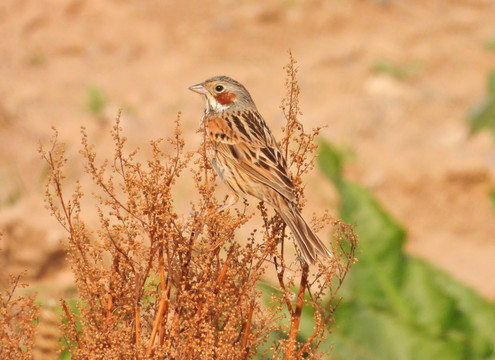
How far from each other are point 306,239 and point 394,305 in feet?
7.01

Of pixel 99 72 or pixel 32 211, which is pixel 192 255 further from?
pixel 99 72

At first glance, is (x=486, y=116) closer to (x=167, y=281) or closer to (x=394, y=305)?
(x=394, y=305)

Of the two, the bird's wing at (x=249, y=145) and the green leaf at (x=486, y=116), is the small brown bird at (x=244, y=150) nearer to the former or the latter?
the bird's wing at (x=249, y=145)

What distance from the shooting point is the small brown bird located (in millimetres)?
3194

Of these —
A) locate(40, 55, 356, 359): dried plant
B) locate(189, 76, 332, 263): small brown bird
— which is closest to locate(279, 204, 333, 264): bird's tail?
locate(189, 76, 332, 263): small brown bird

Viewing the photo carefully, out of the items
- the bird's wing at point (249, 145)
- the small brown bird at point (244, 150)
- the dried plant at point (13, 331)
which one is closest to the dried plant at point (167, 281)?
the dried plant at point (13, 331)

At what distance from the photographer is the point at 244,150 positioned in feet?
11.8

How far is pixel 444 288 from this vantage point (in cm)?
480

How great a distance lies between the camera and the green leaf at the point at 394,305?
4242 mm

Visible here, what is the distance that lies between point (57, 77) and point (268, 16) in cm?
344

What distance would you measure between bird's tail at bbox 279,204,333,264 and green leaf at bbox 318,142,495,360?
4.51 ft

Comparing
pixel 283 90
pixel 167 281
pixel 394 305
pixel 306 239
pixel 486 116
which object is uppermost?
pixel 283 90

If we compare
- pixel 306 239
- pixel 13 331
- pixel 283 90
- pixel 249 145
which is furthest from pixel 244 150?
pixel 283 90

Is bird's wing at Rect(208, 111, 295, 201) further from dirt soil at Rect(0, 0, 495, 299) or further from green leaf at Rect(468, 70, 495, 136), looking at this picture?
green leaf at Rect(468, 70, 495, 136)
